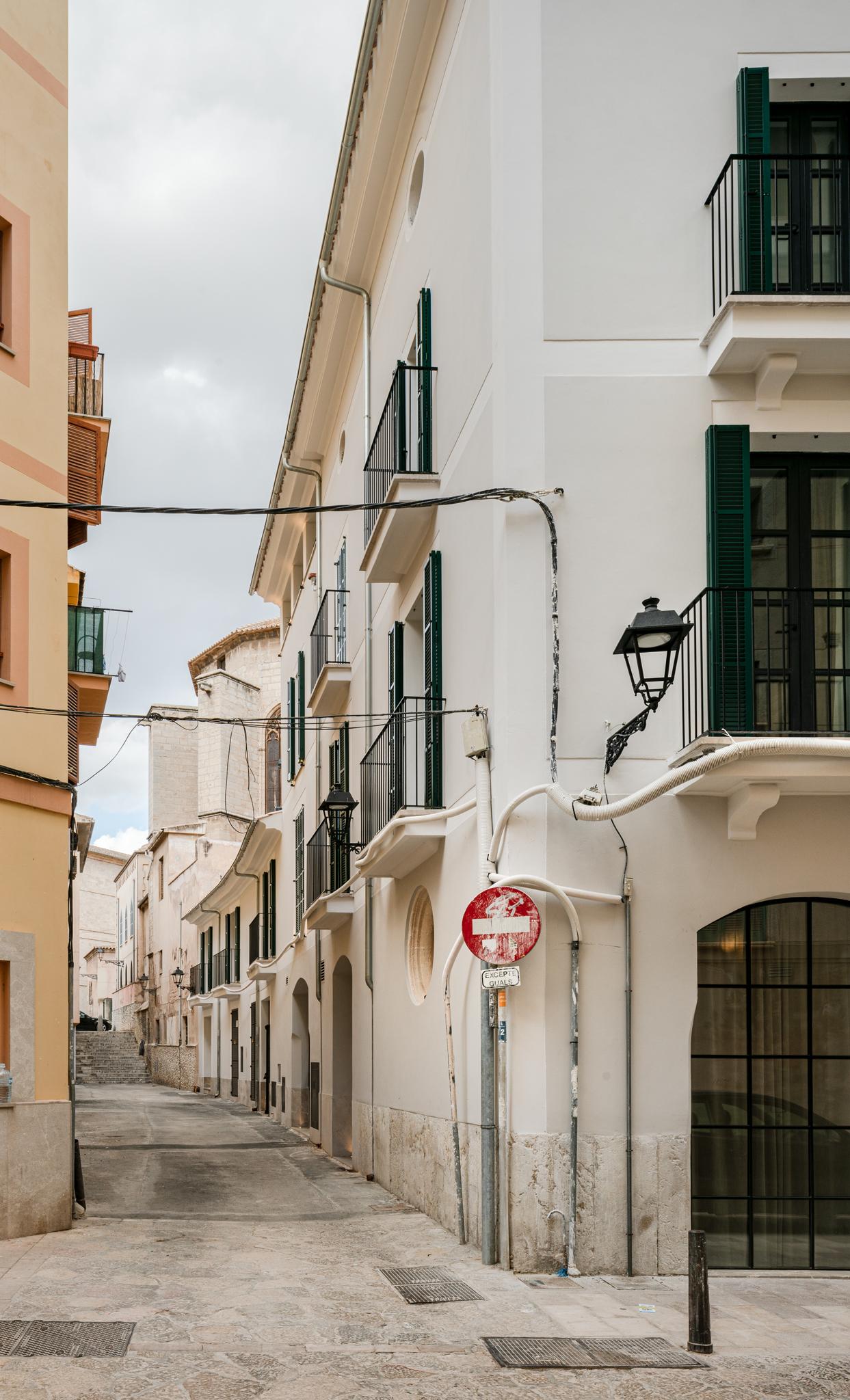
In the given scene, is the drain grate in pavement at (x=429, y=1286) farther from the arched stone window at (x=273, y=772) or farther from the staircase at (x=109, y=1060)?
the staircase at (x=109, y=1060)

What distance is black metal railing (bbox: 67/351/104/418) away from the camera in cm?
2162

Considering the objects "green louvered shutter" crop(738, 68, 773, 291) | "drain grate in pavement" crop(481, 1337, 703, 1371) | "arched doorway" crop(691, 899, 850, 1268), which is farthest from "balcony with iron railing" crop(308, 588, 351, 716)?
"drain grate in pavement" crop(481, 1337, 703, 1371)

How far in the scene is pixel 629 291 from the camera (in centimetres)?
1101

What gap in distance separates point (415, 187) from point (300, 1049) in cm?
1687

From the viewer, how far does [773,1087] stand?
35.1 ft

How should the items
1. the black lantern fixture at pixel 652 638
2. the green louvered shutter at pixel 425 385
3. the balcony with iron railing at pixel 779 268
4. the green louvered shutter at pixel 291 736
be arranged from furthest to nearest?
the green louvered shutter at pixel 291 736, the green louvered shutter at pixel 425 385, the balcony with iron railing at pixel 779 268, the black lantern fixture at pixel 652 638

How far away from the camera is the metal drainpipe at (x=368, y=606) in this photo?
17.3 metres

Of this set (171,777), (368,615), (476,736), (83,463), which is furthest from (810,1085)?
(171,777)

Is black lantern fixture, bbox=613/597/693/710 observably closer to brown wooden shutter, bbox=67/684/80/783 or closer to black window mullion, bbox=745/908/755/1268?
black window mullion, bbox=745/908/755/1268

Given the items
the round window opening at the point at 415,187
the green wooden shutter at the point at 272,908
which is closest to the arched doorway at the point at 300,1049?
the green wooden shutter at the point at 272,908

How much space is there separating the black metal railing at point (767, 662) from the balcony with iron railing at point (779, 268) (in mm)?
1567

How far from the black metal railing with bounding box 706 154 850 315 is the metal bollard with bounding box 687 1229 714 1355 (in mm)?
6566

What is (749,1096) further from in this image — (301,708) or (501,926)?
(301,708)

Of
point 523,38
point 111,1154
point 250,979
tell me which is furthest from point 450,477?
point 250,979
